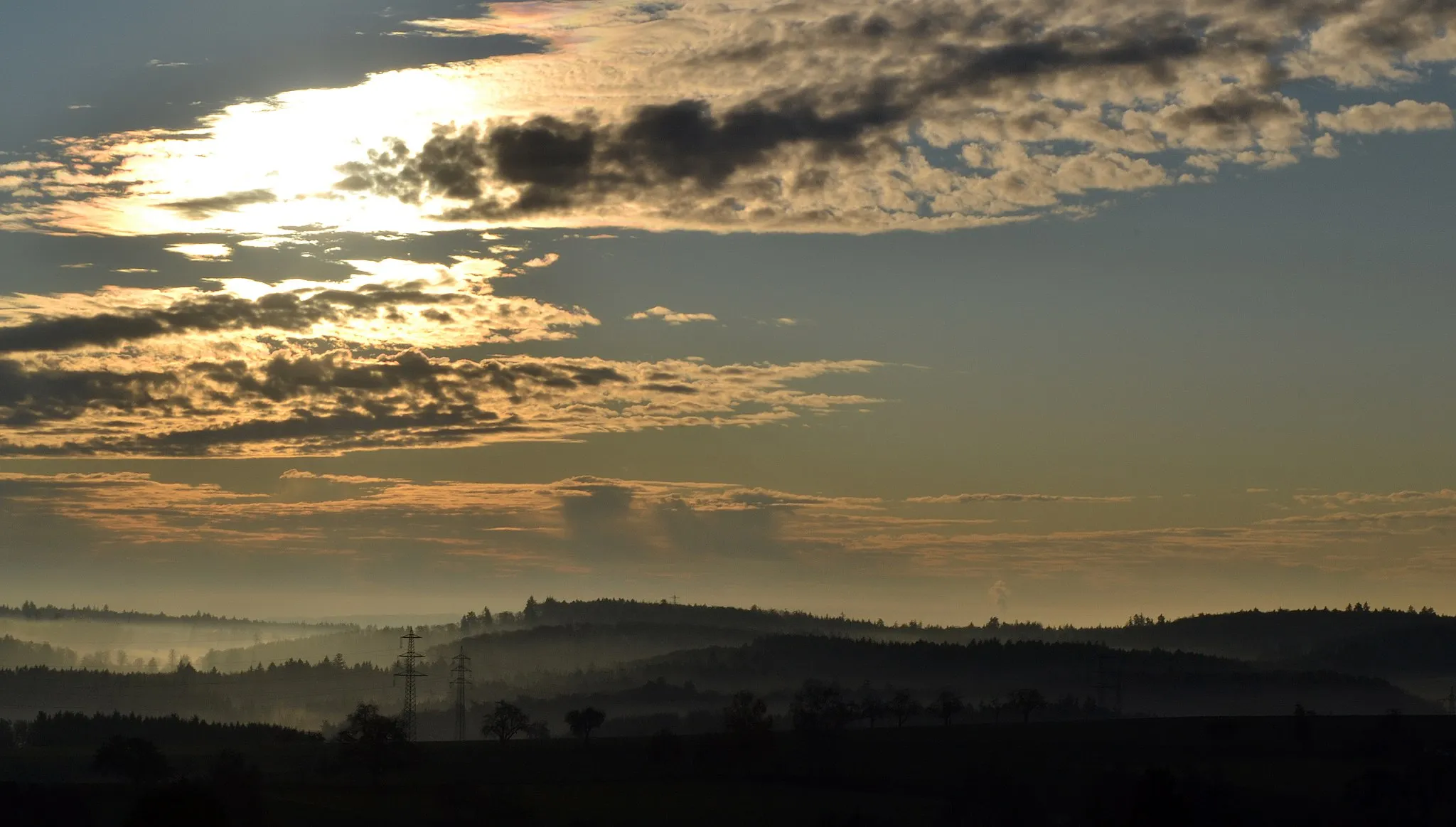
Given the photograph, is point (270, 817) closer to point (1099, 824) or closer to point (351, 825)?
point (351, 825)

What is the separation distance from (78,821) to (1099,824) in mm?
124589

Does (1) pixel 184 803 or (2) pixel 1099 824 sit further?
(2) pixel 1099 824

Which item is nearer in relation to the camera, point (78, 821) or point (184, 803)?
point (184, 803)

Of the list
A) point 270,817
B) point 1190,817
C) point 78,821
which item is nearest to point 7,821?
point 78,821

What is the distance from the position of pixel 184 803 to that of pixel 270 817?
34.8 meters

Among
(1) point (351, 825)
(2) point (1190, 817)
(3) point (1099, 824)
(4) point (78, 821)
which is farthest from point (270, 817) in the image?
(2) point (1190, 817)

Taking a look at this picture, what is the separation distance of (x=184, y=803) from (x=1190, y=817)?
382 feet

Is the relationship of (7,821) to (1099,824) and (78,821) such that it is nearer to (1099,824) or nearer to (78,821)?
(78,821)

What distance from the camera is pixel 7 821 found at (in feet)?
641

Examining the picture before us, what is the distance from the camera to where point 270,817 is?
19788 cm

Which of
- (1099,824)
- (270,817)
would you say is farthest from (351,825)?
(1099,824)

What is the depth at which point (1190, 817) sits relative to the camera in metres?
195

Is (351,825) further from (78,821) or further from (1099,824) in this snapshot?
(1099,824)

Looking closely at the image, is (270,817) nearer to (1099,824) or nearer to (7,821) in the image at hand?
(7,821)
